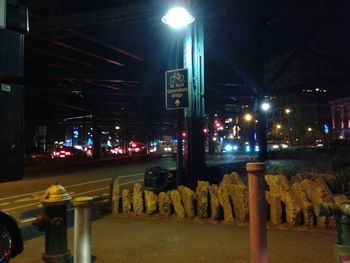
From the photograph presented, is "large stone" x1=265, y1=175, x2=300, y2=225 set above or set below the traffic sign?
below

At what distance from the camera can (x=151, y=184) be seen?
1191 cm

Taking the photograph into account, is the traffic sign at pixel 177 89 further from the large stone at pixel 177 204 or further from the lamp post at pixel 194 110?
the large stone at pixel 177 204

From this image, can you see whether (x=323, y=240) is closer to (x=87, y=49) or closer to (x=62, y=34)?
A: (x=62, y=34)

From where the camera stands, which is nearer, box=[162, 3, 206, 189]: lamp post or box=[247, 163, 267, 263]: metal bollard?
box=[247, 163, 267, 263]: metal bollard

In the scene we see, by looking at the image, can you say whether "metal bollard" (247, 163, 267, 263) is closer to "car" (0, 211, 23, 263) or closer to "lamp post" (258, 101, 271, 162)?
"car" (0, 211, 23, 263)

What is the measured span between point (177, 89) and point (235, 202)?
3.19 m

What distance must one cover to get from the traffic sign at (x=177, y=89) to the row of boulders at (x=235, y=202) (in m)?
2.04

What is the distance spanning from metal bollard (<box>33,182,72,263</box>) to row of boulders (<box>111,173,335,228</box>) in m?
3.68

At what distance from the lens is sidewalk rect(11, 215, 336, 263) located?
6082 millimetres

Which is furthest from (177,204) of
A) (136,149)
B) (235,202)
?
(136,149)

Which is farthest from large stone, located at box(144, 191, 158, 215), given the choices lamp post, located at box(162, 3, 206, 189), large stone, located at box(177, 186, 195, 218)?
lamp post, located at box(162, 3, 206, 189)

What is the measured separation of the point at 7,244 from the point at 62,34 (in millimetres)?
17648

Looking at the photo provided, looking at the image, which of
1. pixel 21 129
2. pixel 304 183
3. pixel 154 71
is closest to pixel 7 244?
pixel 21 129

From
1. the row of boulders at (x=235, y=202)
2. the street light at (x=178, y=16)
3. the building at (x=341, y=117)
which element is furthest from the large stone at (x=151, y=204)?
the building at (x=341, y=117)
